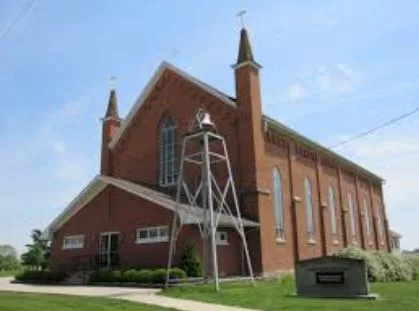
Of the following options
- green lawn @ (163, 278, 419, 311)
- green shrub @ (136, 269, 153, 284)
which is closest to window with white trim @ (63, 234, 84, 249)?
green shrub @ (136, 269, 153, 284)

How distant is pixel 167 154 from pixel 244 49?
8.47m

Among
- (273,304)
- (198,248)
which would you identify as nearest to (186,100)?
(198,248)

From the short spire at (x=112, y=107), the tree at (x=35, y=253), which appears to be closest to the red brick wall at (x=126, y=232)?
the short spire at (x=112, y=107)

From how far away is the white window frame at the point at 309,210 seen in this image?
115ft

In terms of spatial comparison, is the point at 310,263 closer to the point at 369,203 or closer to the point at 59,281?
the point at 59,281

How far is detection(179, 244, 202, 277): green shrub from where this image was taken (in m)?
23.5

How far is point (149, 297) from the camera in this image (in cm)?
1706

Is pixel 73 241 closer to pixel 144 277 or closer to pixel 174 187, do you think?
pixel 174 187

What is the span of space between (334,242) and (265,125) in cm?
1409

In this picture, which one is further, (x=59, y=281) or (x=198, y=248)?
(x=59, y=281)

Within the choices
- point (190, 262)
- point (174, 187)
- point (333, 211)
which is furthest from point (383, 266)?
point (174, 187)

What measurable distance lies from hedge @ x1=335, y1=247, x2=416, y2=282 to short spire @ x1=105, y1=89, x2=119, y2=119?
1872 centimetres

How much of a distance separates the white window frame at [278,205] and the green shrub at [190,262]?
297 inches

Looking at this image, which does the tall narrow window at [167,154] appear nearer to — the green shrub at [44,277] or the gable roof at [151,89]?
the gable roof at [151,89]
